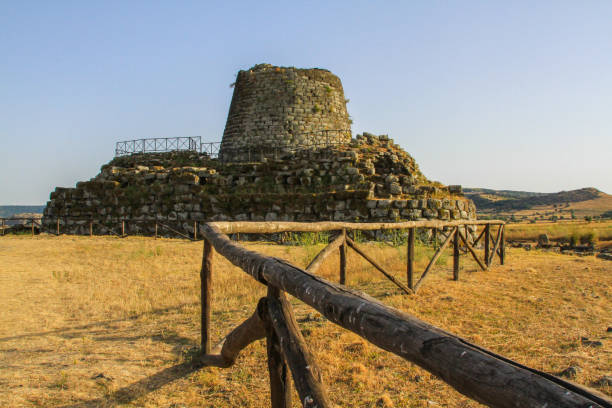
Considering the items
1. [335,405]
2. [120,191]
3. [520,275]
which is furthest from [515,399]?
[120,191]

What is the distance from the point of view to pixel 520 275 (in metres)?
9.24

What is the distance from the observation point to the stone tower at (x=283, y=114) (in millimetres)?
21141

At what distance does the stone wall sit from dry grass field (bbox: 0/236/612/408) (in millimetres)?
5748

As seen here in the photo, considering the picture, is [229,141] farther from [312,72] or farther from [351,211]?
[351,211]

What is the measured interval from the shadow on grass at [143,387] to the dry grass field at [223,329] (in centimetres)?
2

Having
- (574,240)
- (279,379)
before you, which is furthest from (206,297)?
(574,240)

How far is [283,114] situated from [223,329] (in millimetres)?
17256

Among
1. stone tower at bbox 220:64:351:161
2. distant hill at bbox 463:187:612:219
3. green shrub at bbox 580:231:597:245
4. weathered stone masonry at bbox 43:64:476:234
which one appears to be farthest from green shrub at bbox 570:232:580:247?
distant hill at bbox 463:187:612:219

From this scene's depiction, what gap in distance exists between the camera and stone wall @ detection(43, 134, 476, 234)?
15.8 m

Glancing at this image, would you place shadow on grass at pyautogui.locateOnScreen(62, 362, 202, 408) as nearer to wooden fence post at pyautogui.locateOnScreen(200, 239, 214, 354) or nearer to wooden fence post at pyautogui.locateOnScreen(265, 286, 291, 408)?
wooden fence post at pyautogui.locateOnScreen(200, 239, 214, 354)

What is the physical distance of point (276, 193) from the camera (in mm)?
17031

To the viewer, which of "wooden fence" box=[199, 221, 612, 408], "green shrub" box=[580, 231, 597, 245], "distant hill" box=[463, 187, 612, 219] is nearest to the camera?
"wooden fence" box=[199, 221, 612, 408]

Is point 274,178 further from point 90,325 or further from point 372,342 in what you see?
point 372,342

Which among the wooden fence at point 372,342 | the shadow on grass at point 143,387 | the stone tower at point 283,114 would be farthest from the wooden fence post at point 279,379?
the stone tower at point 283,114
